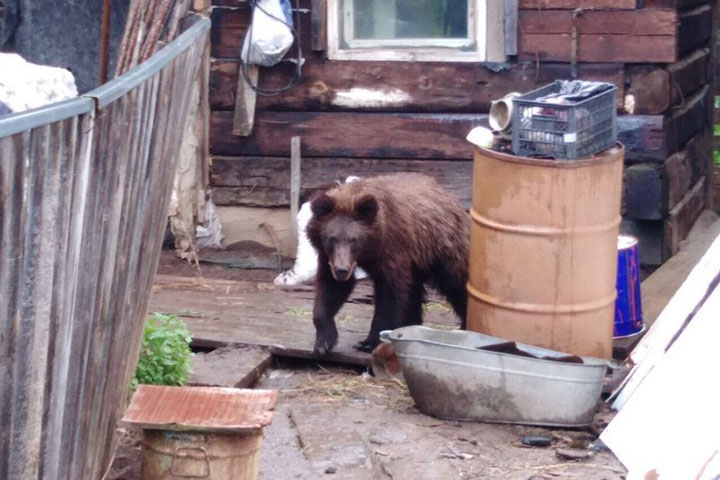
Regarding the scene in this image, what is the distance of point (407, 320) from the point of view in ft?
24.1

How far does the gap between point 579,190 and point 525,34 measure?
2.39m

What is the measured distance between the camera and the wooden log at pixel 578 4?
7879 millimetres

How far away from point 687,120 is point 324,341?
4.12 meters

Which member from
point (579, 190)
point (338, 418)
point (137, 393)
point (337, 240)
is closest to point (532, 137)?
point (579, 190)

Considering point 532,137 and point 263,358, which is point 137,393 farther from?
point 532,137

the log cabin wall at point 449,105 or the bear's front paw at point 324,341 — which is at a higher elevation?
the log cabin wall at point 449,105

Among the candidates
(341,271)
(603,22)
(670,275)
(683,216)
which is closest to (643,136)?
(603,22)

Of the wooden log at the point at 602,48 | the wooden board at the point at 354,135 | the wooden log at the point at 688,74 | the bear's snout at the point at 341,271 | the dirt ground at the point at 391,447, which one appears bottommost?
the dirt ground at the point at 391,447

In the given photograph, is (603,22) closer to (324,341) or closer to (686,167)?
(686,167)

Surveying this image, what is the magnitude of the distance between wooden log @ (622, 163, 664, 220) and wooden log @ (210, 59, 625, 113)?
0.49 m

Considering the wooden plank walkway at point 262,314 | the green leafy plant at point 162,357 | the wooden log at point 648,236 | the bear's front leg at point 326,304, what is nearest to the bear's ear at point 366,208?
the bear's front leg at point 326,304

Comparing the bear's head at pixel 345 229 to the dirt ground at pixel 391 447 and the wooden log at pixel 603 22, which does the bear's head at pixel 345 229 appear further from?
the wooden log at pixel 603 22

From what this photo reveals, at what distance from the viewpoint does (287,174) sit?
8773 mm

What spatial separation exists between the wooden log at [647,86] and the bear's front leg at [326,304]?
2524 mm
